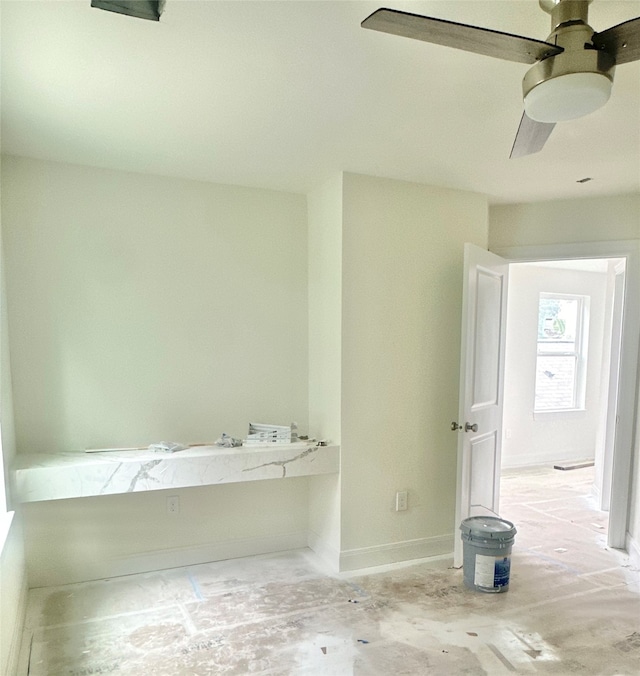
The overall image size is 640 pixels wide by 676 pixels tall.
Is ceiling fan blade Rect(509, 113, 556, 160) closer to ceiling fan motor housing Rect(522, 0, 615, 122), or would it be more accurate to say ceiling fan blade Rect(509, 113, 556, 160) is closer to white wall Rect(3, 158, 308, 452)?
ceiling fan motor housing Rect(522, 0, 615, 122)

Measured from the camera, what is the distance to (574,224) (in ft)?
11.8

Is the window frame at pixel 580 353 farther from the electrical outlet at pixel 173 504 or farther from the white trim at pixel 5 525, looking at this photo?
the white trim at pixel 5 525

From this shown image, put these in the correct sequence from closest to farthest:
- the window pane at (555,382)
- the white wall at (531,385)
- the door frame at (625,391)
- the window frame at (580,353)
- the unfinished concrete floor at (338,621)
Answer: the unfinished concrete floor at (338,621), the door frame at (625,391), the white wall at (531,385), the window pane at (555,382), the window frame at (580,353)

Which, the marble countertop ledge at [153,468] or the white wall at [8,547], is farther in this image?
the marble countertop ledge at [153,468]

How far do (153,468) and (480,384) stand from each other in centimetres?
203

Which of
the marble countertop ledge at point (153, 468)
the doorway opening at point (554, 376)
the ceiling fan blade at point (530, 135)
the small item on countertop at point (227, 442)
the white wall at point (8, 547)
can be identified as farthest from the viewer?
the doorway opening at point (554, 376)

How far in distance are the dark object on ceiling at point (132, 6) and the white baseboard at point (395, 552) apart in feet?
9.17

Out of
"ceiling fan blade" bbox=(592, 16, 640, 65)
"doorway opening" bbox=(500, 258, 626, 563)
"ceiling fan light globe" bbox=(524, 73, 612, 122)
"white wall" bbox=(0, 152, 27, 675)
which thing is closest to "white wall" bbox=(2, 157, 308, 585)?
"white wall" bbox=(0, 152, 27, 675)

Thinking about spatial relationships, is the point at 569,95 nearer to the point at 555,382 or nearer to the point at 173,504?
the point at 173,504

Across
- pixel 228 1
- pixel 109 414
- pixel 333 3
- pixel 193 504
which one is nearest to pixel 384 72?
pixel 333 3

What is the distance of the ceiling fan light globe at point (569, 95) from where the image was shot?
140 cm

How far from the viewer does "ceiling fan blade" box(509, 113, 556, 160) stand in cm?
179

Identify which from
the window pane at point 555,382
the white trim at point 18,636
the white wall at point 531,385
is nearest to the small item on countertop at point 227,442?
the white trim at point 18,636

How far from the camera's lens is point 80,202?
9.58ft
